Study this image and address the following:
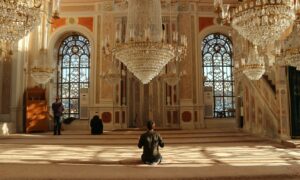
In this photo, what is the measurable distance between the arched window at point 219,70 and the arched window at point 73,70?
510cm

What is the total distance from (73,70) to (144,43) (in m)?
9.38

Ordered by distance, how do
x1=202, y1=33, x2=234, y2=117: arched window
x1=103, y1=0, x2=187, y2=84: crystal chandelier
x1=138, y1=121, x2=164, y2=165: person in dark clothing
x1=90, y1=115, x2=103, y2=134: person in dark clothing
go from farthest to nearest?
1. x1=202, y1=33, x2=234, y2=117: arched window
2. x1=90, y1=115, x2=103, y2=134: person in dark clothing
3. x1=103, y1=0, x2=187, y2=84: crystal chandelier
4. x1=138, y1=121, x2=164, y2=165: person in dark clothing

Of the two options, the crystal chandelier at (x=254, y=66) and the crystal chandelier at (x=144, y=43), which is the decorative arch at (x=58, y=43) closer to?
the crystal chandelier at (x=254, y=66)

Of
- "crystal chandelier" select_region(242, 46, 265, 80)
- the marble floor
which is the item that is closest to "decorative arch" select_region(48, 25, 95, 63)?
the marble floor

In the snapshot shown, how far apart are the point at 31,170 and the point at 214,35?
442 inches

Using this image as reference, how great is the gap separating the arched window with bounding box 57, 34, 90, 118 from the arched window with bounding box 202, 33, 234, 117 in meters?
5.10

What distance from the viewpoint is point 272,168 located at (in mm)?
4422

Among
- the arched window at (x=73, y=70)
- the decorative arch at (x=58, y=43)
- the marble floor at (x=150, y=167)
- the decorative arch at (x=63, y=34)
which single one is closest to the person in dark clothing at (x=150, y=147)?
the marble floor at (x=150, y=167)

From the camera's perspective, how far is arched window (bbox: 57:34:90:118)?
45.1 ft

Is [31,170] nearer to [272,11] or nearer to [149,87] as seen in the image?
Result: [272,11]

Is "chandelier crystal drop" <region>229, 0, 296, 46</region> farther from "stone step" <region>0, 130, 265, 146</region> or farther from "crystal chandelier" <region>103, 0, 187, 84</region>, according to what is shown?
"stone step" <region>0, 130, 265, 146</region>

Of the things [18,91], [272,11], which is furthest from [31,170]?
[18,91]

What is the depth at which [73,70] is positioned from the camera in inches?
546

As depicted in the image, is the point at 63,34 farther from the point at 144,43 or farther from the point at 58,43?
the point at 144,43
